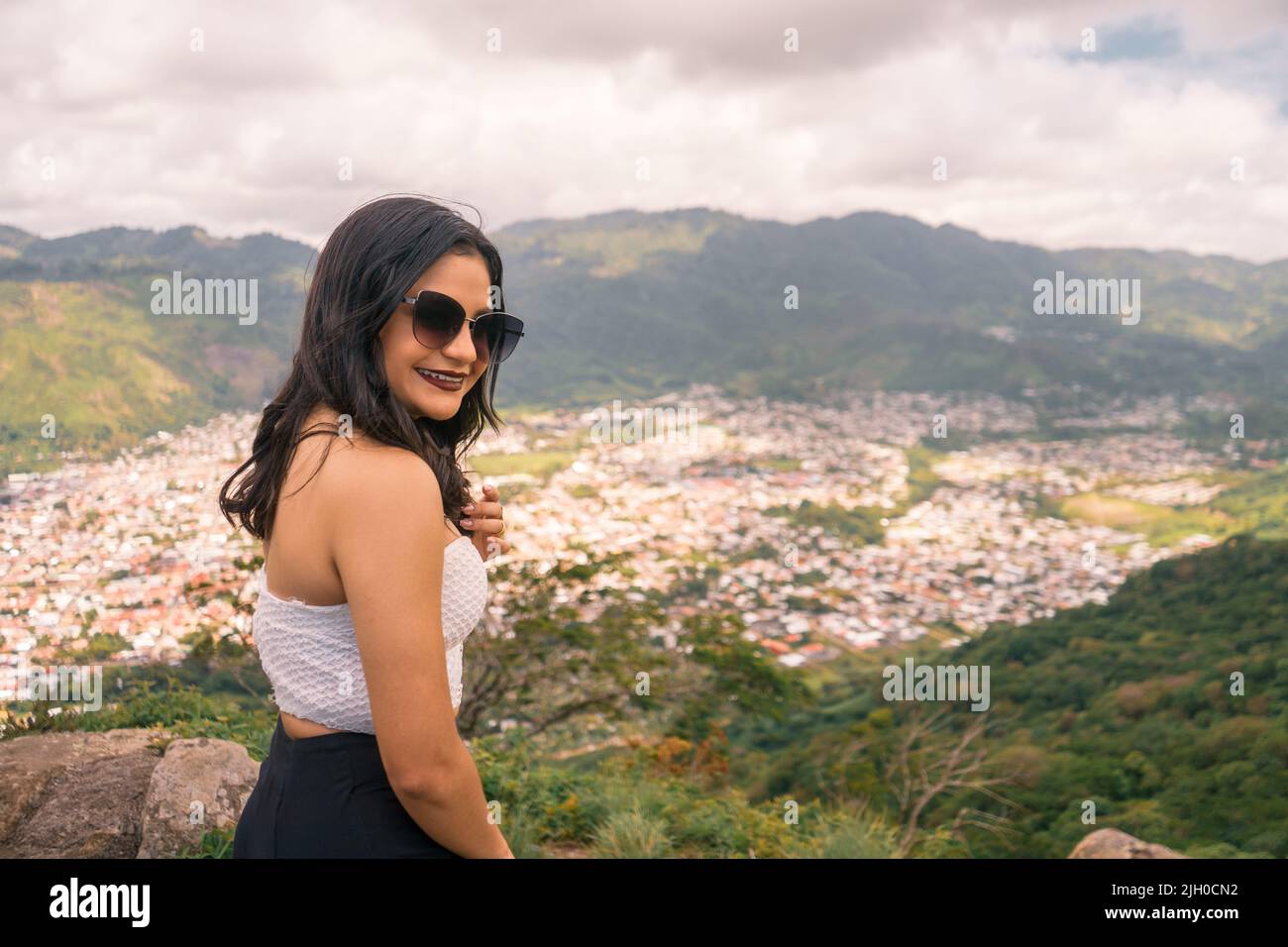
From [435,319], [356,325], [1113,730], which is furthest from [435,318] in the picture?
[1113,730]

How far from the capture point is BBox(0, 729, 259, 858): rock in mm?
2406

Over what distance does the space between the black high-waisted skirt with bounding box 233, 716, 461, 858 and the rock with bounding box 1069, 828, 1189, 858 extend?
11.5 ft

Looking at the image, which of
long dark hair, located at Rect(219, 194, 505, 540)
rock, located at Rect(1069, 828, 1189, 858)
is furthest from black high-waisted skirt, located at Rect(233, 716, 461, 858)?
rock, located at Rect(1069, 828, 1189, 858)

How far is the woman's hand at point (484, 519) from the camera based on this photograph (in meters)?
1.37

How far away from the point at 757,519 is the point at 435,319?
105 ft

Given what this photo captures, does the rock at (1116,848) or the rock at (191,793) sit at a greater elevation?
the rock at (191,793)

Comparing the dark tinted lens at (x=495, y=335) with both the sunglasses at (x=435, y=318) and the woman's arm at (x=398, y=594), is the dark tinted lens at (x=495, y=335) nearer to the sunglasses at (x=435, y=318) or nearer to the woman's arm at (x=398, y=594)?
the sunglasses at (x=435, y=318)

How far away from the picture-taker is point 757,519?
32.8 meters

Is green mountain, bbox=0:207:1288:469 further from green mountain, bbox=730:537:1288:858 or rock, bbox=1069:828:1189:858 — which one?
green mountain, bbox=730:537:1288:858

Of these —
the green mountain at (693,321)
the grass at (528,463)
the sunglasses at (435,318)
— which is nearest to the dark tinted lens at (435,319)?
the sunglasses at (435,318)

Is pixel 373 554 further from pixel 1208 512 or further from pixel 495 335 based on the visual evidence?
pixel 1208 512

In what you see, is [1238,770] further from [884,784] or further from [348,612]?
[348,612]

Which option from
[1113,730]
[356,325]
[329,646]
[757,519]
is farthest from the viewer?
[757,519]
